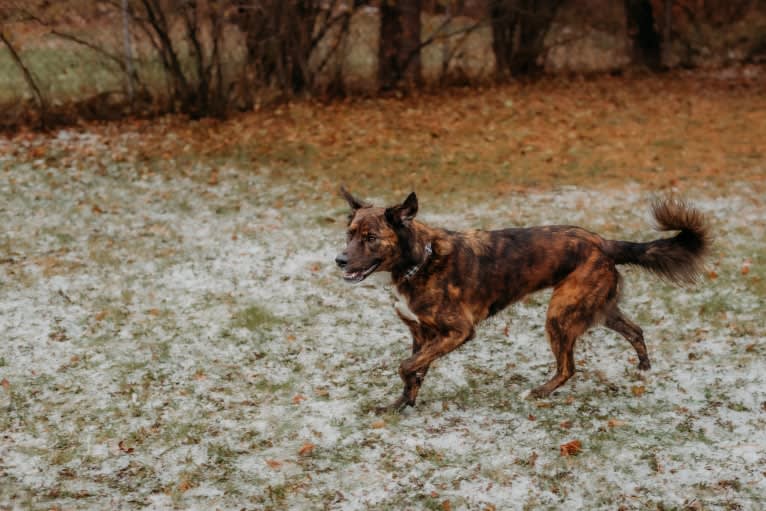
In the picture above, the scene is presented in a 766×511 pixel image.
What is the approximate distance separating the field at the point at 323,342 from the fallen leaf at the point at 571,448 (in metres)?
0.05

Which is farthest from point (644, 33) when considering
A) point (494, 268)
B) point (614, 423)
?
point (614, 423)

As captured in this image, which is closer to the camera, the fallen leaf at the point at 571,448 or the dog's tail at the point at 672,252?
the fallen leaf at the point at 571,448

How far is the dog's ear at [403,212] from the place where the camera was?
5117 millimetres

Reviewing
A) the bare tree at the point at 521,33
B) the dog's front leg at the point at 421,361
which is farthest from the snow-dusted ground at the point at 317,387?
the bare tree at the point at 521,33

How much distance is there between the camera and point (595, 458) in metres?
4.95

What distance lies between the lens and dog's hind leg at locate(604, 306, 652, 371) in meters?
6.00

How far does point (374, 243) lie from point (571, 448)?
5.66 feet

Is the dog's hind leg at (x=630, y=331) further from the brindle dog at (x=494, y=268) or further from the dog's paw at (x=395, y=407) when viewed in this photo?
the dog's paw at (x=395, y=407)

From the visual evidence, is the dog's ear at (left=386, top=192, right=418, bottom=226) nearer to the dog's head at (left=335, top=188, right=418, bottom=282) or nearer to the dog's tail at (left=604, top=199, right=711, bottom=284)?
the dog's head at (left=335, top=188, right=418, bottom=282)

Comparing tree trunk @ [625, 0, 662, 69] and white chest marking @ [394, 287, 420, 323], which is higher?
tree trunk @ [625, 0, 662, 69]

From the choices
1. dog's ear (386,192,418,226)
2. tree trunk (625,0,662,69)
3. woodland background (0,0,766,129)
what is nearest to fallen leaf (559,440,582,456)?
dog's ear (386,192,418,226)

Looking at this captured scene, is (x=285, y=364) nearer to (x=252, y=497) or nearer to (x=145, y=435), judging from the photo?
(x=145, y=435)

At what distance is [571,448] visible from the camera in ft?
16.5

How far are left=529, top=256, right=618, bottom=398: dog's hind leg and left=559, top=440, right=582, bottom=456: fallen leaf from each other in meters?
0.74
